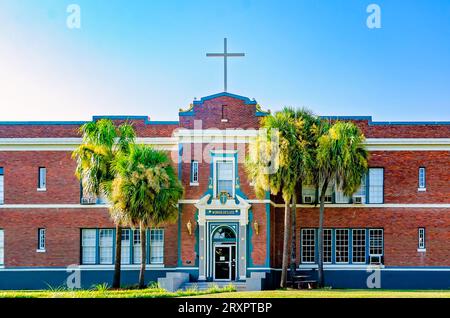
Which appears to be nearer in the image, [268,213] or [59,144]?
[268,213]

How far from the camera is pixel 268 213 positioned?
122 ft

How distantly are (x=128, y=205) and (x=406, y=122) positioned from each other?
16307 mm

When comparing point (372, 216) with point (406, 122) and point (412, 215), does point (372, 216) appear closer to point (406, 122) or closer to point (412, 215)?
point (412, 215)

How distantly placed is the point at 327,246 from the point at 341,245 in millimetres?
764

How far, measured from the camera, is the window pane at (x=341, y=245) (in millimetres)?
40125

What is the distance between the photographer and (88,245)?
40094 millimetres

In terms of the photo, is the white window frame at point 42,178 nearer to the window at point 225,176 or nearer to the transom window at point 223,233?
the window at point 225,176

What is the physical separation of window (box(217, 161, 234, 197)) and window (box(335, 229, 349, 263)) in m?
6.97

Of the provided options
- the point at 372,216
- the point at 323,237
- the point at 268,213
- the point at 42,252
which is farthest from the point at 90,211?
the point at 372,216

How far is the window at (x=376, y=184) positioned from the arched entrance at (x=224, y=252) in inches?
331

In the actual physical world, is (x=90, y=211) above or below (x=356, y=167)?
below

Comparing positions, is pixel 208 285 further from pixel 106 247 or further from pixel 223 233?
pixel 106 247

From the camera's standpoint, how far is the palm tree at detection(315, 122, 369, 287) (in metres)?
37.2

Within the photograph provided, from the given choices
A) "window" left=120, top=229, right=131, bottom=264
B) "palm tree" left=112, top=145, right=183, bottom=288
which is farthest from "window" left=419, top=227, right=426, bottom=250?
"window" left=120, top=229, right=131, bottom=264
